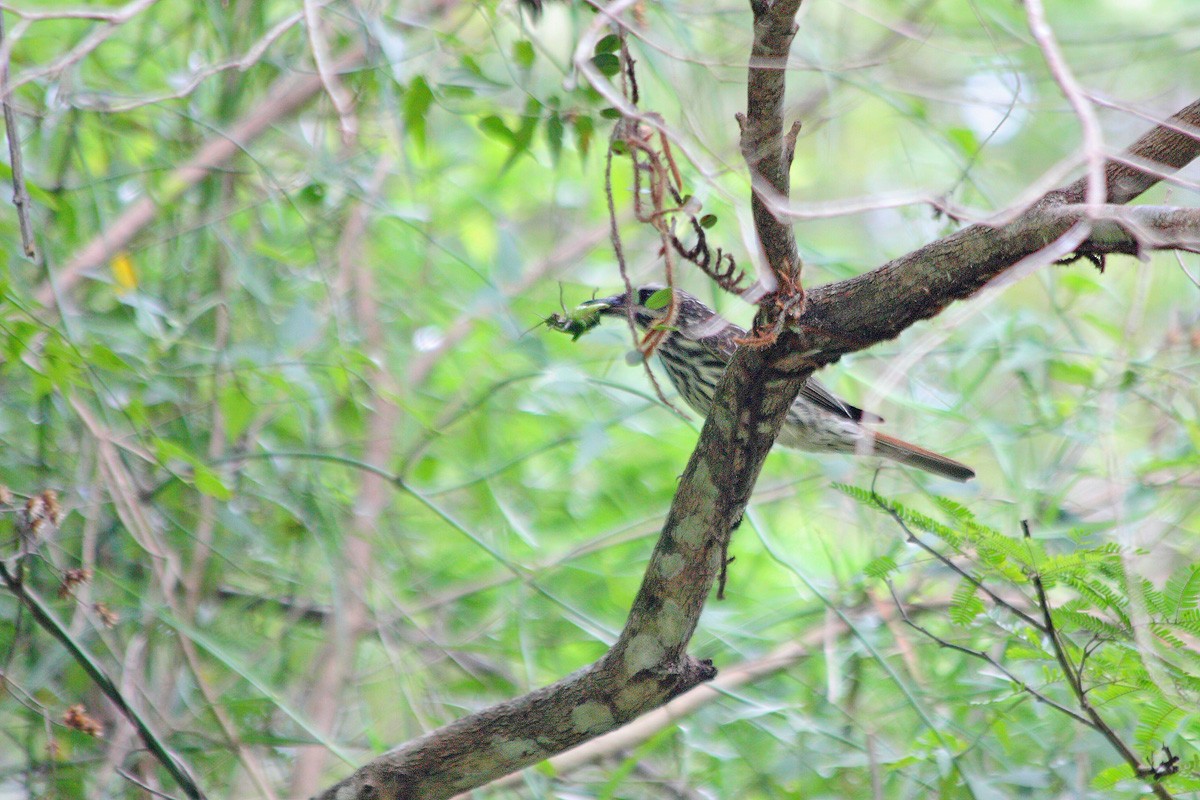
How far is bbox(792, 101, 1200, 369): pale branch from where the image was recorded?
1.82 metres

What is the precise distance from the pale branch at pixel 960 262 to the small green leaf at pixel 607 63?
29.0 inches

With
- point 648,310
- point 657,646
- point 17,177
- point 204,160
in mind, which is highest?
point 204,160

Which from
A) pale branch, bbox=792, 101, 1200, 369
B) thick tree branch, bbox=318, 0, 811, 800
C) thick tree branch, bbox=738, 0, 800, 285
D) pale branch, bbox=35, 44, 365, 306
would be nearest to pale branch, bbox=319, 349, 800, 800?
thick tree branch, bbox=318, 0, 811, 800

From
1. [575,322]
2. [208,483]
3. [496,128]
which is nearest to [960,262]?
[575,322]

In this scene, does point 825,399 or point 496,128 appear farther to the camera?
point 825,399

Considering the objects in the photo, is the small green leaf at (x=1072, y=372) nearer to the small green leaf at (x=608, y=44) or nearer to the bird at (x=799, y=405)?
the bird at (x=799, y=405)

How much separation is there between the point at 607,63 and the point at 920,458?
1720mm

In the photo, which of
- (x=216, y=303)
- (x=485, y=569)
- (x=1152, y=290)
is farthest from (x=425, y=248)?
(x=1152, y=290)

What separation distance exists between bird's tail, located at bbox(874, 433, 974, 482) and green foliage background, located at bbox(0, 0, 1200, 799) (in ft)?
0.48

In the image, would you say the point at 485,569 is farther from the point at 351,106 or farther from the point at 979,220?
the point at 979,220

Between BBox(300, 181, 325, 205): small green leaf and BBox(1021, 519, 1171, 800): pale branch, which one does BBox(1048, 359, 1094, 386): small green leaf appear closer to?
BBox(1021, 519, 1171, 800): pale branch

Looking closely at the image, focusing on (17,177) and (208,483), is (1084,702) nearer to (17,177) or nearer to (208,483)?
(208,483)

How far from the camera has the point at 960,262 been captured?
6.17ft

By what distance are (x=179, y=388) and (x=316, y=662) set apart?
1089 millimetres
